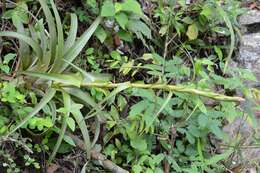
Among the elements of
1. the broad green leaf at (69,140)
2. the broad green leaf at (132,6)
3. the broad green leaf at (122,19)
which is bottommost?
the broad green leaf at (69,140)

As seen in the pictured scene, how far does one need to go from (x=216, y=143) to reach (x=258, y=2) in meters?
1.71

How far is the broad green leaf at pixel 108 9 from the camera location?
2.15 metres

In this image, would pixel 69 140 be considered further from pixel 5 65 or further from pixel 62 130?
pixel 5 65

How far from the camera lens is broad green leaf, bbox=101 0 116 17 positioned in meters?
2.15

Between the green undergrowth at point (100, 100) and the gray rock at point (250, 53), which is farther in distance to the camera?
the gray rock at point (250, 53)

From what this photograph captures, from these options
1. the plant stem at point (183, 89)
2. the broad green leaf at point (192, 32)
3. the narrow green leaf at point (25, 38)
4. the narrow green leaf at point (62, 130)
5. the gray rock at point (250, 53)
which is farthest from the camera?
the gray rock at point (250, 53)

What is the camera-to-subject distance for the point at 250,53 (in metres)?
3.00

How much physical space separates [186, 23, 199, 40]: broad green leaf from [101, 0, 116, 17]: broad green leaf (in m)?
0.62

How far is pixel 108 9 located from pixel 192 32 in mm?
662

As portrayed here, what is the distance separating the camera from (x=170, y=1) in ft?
8.50

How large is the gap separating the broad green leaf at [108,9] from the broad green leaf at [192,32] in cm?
62

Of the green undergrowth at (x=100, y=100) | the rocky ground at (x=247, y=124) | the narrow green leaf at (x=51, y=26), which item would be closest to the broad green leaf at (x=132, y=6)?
the green undergrowth at (x=100, y=100)

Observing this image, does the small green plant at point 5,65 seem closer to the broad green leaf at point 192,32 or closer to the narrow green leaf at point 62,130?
the narrow green leaf at point 62,130

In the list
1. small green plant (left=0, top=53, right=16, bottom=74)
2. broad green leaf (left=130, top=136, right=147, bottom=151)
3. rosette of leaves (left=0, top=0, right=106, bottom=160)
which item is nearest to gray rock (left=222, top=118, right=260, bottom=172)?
broad green leaf (left=130, top=136, right=147, bottom=151)
